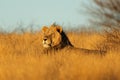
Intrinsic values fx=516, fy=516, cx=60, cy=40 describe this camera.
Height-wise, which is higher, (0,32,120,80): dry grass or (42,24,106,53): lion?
(42,24,106,53): lion

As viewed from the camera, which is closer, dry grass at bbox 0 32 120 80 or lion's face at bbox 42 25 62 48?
dry grass at bbox 0 32 120 80

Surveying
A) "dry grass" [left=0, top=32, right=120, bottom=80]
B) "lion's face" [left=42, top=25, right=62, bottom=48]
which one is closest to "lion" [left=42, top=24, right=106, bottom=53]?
"lion's face" [left=42, top=25, right=62, bottom=48]

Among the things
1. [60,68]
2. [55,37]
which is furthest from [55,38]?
[60,68]

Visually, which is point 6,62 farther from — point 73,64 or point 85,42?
point 85,42

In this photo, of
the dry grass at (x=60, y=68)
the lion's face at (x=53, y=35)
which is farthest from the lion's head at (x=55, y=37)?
the dry grass at (x=60, y=68)

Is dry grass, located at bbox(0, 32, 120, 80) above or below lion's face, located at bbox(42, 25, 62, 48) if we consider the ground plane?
below

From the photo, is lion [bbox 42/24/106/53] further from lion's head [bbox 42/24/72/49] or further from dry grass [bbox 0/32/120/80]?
dry grass [bbox 0/32/120/80]

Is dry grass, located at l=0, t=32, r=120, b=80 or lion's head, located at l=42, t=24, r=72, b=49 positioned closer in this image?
dry grass, located at l=0, t=32, r=120, b=80

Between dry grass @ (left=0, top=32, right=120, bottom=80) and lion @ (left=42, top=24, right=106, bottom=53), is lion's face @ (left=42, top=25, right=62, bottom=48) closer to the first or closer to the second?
lion @ (left=42, top=24, right=106, bottom=53)

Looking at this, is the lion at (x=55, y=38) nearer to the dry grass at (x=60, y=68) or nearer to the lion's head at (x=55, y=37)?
the lion's head at (x=55, y=37)

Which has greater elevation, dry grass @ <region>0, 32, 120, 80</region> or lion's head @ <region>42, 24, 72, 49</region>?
lion's head @ <region>42, 24, 72, 49</region>

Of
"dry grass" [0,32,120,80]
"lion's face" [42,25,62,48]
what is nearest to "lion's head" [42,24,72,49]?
"lion's face" [42,25,62,48]

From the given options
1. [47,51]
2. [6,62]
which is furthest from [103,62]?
[47,51]

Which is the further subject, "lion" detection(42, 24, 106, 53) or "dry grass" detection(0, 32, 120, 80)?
"lion" detection(42, 24, 106, 53)
